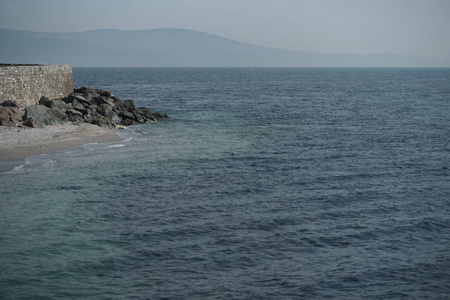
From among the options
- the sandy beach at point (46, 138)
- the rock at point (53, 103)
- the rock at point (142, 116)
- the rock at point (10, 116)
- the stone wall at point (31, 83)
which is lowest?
the sandy beach at point (46, 138)

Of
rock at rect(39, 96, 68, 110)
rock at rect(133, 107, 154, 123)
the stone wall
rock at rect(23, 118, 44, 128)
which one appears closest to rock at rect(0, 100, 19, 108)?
the stone wall

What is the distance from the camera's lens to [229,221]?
22906 mm

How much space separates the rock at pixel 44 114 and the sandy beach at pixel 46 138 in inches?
31.3

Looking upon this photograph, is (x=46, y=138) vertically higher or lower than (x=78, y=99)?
lower

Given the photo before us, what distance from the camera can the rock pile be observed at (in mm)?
43625

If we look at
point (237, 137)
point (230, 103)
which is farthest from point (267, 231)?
point (230, 103)

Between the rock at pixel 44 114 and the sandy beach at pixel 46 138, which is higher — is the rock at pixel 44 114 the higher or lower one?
the higher one

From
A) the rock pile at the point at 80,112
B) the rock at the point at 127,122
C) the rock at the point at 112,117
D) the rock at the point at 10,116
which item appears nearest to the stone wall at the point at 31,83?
the rock pile at the point at 80,112

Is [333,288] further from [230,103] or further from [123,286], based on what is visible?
[230,103]

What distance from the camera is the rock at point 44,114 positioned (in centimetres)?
4467

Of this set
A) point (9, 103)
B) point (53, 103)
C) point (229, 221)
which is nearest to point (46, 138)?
point (9, 103)

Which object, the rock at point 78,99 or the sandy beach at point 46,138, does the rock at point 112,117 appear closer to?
the rock at point 78,99

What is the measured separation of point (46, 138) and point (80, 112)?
1052 cm

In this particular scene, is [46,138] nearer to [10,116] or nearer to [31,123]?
[31,123]
